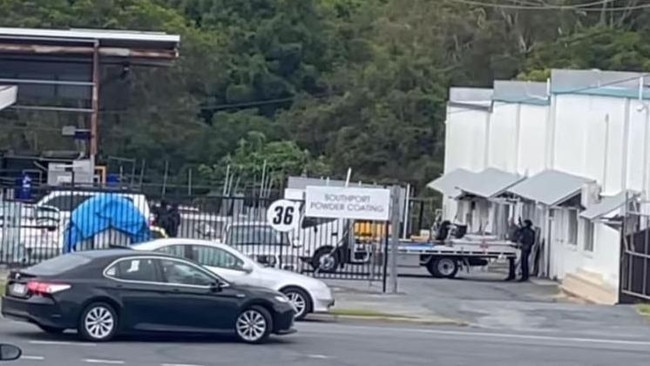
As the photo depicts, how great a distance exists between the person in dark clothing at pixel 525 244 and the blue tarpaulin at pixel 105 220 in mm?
14864

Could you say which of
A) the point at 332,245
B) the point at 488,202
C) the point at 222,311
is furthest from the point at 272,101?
the point at 222,311

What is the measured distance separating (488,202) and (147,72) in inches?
1062

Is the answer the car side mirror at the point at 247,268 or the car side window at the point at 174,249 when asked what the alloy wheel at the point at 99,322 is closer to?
the car side mirror at the point at 247,268

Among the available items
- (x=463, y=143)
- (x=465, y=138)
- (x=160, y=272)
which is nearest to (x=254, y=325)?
(x=160, y=272)

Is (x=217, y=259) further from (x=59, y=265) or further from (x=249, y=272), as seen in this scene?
(x=59, y=265)

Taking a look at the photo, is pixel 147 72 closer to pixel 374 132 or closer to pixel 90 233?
pixel 374 132

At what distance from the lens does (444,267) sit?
160 ft

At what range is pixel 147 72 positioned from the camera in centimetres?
8288

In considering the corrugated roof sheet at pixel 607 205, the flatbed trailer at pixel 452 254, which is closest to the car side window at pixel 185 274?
the corrugated roof sheet at pixel 607 205

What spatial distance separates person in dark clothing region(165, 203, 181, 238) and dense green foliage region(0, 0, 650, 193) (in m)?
35.4

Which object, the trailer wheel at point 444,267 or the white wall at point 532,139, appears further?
the white wall at point 532,139

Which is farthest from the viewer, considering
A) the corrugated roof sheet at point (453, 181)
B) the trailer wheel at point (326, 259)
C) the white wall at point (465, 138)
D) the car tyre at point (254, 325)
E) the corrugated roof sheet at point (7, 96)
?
the white wall at point (465, 138)

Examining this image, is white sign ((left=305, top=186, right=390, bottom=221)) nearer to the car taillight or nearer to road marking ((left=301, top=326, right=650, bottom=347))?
road marking ((left=301, top=326, right=650, bottom=347))

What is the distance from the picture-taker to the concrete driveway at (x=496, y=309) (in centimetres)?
3120
